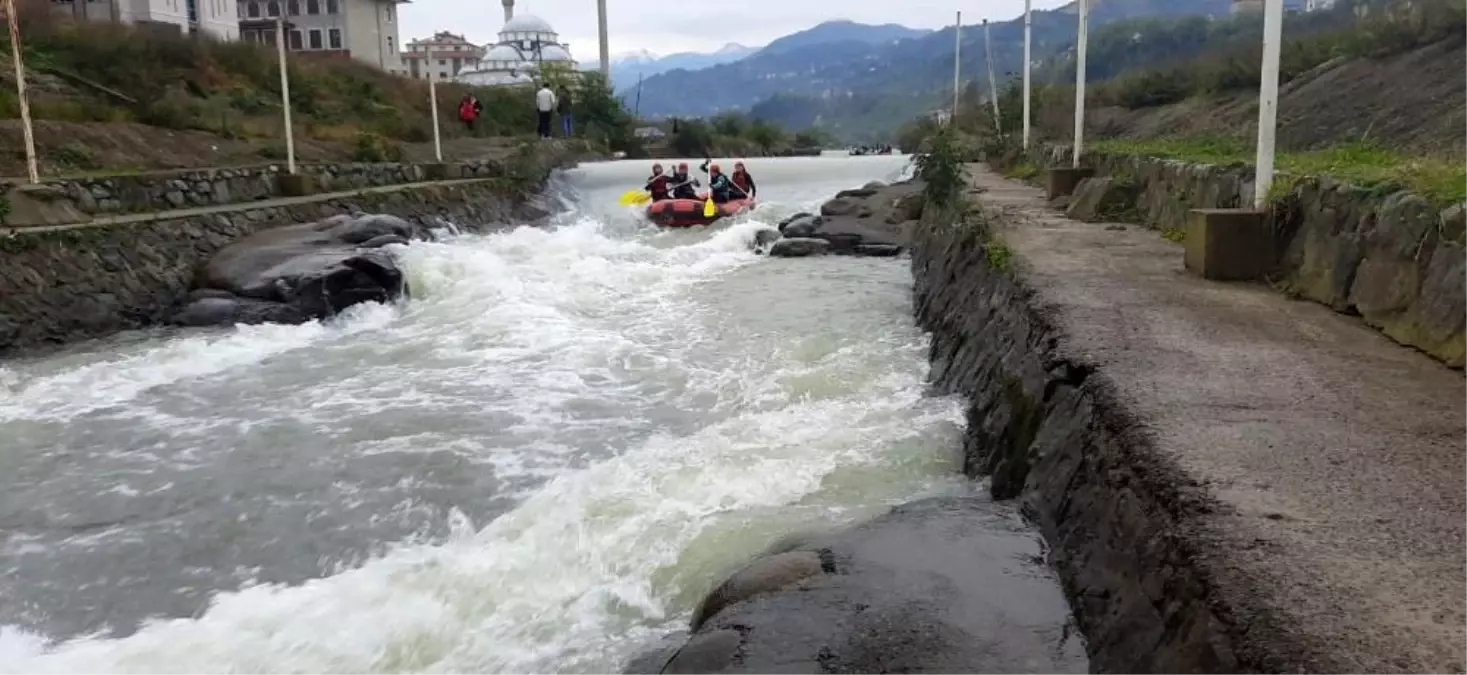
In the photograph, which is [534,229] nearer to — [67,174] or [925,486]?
[67,174]

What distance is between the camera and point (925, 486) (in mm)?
6055

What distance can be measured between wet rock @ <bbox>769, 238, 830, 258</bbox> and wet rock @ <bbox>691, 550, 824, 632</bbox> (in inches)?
530

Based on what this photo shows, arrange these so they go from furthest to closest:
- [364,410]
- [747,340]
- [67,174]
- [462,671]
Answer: [67,174]
[747,340]
[364,410]
[462,671]

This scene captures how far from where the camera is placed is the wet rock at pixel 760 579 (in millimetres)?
4359

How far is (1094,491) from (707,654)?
5.27ft

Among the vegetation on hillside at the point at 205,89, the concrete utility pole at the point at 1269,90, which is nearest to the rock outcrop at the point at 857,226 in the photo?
the vegetation on hillside at the point at 205,89

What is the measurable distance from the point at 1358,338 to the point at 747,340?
21.1ft

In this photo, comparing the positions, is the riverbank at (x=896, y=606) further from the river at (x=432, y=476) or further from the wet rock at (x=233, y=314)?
the wet rock at (x=233, y=314)

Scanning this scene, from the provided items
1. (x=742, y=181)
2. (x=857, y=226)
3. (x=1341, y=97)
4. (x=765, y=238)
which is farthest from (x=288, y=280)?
(x=742, y=181)

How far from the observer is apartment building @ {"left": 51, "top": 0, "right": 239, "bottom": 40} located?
33.0 meters

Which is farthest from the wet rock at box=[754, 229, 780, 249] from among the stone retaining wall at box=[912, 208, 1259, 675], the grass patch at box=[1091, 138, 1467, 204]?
the stone retaining wall at box=[912, 208, 1259, 675]

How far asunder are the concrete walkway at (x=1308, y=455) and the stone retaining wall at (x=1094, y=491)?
0.10 metres

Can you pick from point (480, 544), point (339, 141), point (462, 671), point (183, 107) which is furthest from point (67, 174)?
point (462, 671)

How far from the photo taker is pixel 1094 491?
423 cm
